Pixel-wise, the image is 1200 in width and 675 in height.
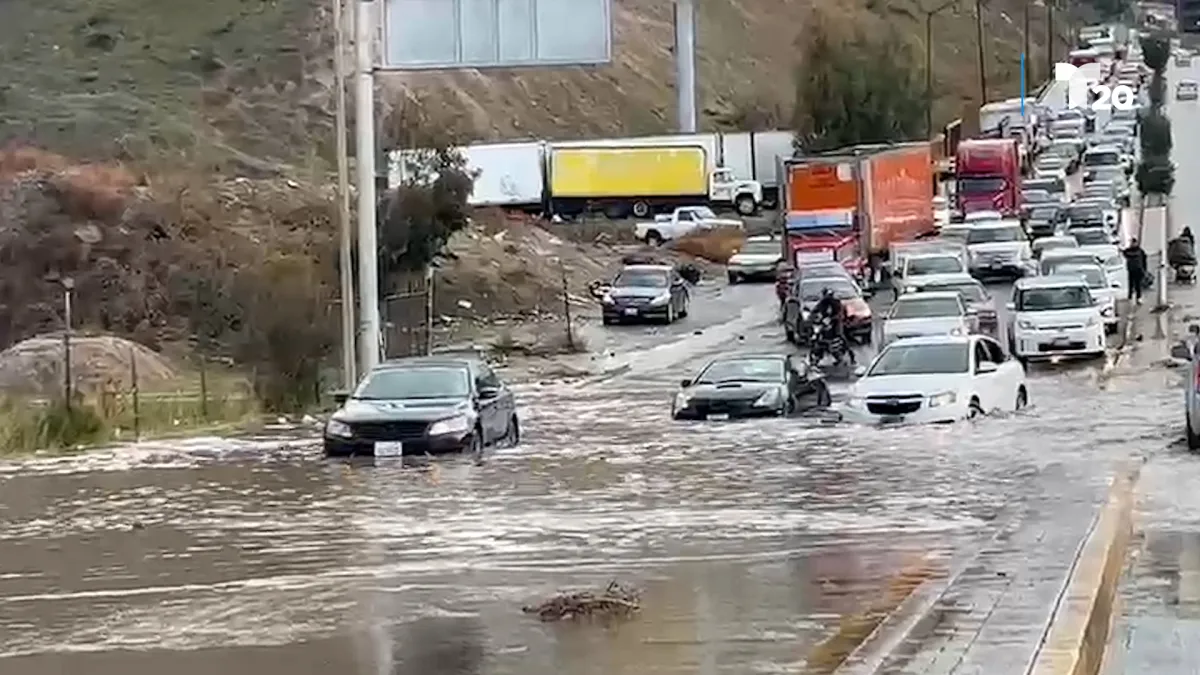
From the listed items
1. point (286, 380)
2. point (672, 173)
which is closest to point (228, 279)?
point (286, 380)

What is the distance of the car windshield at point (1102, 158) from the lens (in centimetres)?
9081

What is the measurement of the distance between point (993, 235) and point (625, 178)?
23.9m

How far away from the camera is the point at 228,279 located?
49969mm

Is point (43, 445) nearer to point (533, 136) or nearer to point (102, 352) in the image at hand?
point (102, 352)

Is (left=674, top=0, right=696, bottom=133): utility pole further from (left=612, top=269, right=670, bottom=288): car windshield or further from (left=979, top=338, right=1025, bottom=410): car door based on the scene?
(left=979, top=338, right=1025, bottom=410): car door

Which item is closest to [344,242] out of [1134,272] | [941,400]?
[941,400]

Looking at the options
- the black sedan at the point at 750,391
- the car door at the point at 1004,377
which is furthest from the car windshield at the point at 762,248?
the car door at the point at 1004,377

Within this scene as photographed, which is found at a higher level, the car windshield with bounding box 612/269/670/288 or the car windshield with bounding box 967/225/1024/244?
the car windshield with bounding box 967/225/1024/244

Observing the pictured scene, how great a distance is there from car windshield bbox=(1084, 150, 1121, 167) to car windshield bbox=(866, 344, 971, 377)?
6136 centimetres

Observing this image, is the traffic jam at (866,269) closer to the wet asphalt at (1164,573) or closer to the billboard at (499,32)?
the billboard at (499,32)

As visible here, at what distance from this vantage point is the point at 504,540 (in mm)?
17719

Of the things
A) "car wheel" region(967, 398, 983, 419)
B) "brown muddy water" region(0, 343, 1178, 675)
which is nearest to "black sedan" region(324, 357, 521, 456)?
"brown muddy water" region(0, 343, 1178, 675)

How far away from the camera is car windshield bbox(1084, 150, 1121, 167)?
9081cm

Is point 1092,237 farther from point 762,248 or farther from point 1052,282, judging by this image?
point 1052,282
